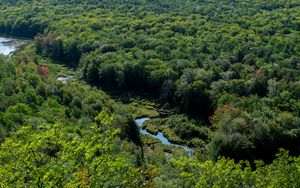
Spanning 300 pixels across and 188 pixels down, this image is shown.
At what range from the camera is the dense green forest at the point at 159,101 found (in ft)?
85.1

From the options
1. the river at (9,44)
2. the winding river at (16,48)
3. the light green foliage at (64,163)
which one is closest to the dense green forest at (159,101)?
the light green foliage at (64,163)

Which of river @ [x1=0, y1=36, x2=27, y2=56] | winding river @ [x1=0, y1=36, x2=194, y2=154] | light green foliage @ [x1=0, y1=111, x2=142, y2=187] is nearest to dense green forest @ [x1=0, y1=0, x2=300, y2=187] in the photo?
light green foliage @ [x1=0, y1=111, x2=142, y2=187]

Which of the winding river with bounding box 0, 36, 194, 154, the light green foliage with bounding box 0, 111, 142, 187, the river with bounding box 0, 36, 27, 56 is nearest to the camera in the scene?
the light green foliage with bounding box 0, 111, 142, 187

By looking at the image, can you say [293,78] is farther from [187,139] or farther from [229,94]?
[187,139]

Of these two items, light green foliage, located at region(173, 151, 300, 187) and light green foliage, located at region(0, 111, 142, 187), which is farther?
light green foliage, located at region(173, 151, 300, 187)

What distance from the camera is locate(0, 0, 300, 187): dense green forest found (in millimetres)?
25953

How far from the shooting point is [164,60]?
387 feet

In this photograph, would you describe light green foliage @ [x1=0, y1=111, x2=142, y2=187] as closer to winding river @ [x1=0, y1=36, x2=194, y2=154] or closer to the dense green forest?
the dense green forest

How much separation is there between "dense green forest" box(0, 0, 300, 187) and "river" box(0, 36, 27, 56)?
1188cm

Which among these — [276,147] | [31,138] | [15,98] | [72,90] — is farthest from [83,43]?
[31,138]

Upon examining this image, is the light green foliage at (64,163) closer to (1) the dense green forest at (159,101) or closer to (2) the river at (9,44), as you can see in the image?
(1) the dense green forest at (159,101)

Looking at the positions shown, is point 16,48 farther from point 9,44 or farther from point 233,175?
point 233,175

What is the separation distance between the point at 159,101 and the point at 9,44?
300 ft

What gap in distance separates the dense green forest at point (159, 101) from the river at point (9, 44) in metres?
11.9
